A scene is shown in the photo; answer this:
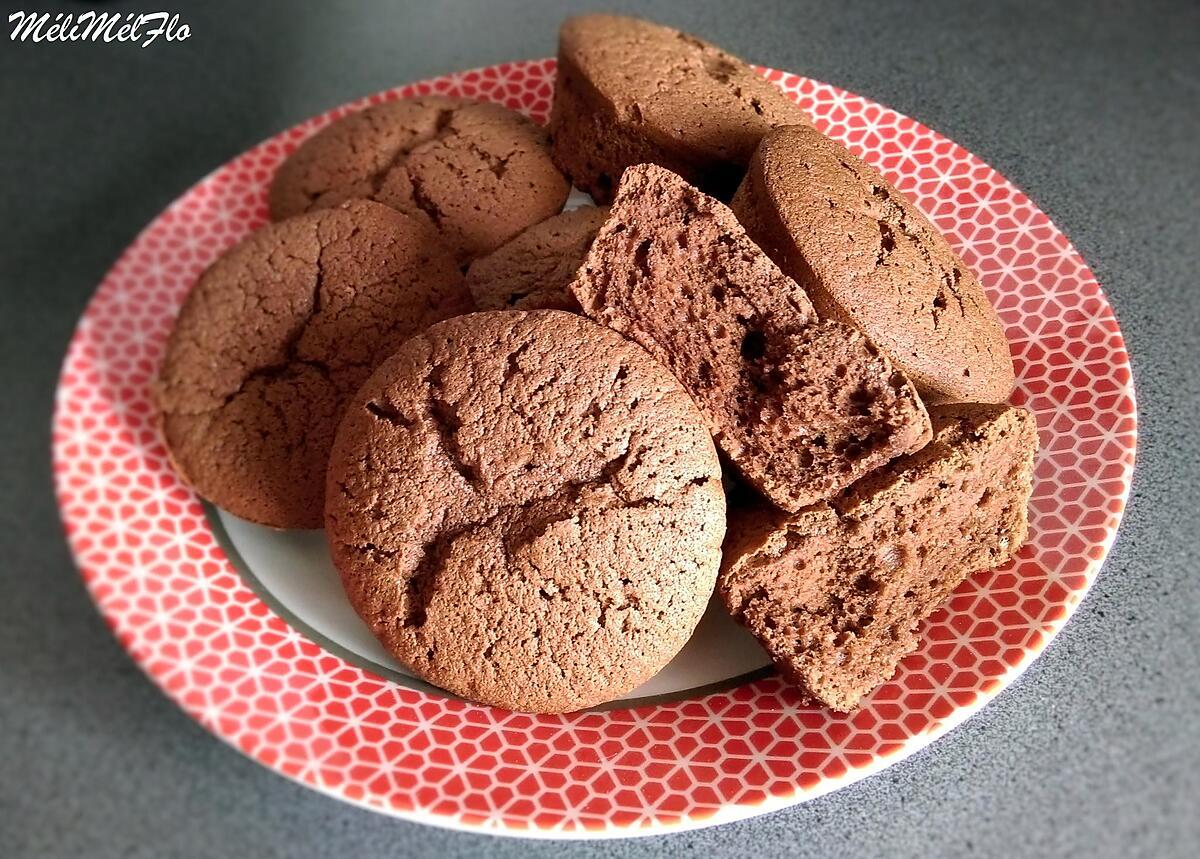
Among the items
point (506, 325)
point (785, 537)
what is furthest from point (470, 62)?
point (785, 537)

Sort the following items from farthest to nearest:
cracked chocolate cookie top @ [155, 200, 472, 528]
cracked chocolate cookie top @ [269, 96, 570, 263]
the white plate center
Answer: cracked chocolate cookie top @ [269, 96, 570, 263]
cracked chocolate cookie top @ [155, 200, 472, 528]
the white plate center

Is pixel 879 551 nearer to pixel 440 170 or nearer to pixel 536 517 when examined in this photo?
pixel 536 517

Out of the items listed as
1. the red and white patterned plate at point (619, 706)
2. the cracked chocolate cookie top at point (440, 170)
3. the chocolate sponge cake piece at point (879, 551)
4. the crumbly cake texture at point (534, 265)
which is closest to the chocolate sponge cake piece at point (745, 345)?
the chocolate sponge cake piece at point (879, 551)

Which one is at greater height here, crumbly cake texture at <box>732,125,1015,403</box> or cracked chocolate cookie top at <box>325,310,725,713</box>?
crumbly cake texture at <box>732,125,1015,403</box>

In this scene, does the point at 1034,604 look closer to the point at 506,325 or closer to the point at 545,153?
the point at 506,325

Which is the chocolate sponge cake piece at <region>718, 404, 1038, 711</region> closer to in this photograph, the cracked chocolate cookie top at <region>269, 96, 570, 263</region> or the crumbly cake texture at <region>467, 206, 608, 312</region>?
the crumbly cake texture at <region>467, 206, 608, 312</region>

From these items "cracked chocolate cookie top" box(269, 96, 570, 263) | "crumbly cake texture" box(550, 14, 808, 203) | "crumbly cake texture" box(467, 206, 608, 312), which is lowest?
"crumbly cake texture" box(467, 206, 608, 312)

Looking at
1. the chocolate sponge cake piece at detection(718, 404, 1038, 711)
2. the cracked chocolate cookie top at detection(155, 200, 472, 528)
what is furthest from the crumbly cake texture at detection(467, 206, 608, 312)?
the chocolate sponge cake piece at detection(718, 404, 1038, 711)
